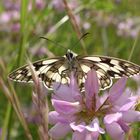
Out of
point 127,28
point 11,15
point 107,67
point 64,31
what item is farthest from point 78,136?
point 127,28

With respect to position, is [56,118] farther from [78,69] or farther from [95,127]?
[78,69]

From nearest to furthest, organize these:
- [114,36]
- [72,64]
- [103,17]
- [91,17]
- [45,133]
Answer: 1. [45,133]
2. [72,64]
3. [91,17]
4. [103,17]
5. [114,36]

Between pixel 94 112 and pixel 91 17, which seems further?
pixel 91 17

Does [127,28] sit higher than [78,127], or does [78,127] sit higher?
[78,127]

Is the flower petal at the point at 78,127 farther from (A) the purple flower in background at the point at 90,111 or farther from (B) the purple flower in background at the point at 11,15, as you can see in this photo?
(B) the purple flower in background at the point at 11,15

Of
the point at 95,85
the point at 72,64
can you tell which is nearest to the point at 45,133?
the point at 95,85

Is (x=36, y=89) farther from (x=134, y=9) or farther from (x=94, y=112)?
(x=134, y=9)
